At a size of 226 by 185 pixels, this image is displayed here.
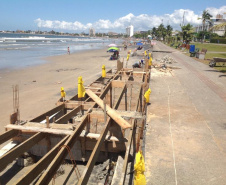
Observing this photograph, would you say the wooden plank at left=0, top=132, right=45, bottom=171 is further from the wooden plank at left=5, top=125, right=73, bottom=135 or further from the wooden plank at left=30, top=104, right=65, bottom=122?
the wooden plank at left=30, top=104, right=65, bottom=122

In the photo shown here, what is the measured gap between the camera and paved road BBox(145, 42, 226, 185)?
5.86m

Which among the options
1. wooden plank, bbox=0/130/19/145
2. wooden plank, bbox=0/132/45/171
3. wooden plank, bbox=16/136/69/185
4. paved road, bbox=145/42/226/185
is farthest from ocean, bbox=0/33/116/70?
wooden plank, bbox=16/136/69/185

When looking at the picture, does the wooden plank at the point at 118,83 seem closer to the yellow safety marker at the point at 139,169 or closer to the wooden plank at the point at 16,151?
the wooden plank at the point at 16,151

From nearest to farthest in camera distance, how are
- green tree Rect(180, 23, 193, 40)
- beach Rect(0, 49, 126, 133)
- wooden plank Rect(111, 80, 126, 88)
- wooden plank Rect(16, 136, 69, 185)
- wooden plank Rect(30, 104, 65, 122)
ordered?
wooden plank Rect(16, 136, 69, 185), wooden plank Rect(30, 104, 65, 122), wooden plank Rect(111, 80, 126, 88), beach Rect(0, 49, 126, 133), green tree Rect(180, 23, 193, 40)

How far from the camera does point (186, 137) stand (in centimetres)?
800

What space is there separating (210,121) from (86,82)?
11892 millimetres

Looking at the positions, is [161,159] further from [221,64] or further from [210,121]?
[221,64]

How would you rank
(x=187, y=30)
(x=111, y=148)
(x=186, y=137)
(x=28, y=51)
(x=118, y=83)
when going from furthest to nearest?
(x=187, y=30), (x=28, y=51), (x=118, y=83), (x=186, y=137), (x=111, y=148)

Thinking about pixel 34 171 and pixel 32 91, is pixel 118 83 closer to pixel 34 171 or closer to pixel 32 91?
pixel 34 171

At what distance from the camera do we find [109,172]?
6.26 meters

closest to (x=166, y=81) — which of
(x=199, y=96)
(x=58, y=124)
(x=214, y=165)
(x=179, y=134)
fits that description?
(x=199, y=96)

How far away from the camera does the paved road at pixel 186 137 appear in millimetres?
5855

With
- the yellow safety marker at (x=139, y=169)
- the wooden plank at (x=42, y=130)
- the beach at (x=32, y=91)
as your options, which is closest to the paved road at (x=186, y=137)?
the yellow safety marker at (x=139, y=169)

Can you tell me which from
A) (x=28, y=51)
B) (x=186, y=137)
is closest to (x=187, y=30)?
(x=28, y=51)
